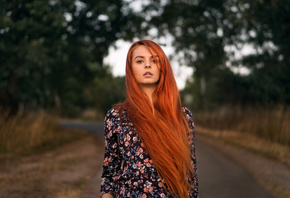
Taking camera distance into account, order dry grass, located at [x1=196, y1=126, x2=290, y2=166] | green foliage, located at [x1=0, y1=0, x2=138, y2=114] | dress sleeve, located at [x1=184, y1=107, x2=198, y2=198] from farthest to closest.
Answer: green foliage, located at [x1=0, y1=0, x2=138, y2=114], dry grass, located at [x1=196, y1=126, x2=290, y2=166], dress sleeve, located at [x1=184, y1=107, x2=198, y2=198]

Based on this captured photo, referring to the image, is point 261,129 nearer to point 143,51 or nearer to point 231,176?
point 231,176

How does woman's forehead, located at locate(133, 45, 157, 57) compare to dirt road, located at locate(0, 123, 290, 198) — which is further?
dirt road, located at locate(0, 123, 290, 198)

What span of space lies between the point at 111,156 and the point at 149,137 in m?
0.32

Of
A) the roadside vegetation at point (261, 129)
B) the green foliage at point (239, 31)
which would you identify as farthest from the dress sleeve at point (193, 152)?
the green foliage at point (239, 31)

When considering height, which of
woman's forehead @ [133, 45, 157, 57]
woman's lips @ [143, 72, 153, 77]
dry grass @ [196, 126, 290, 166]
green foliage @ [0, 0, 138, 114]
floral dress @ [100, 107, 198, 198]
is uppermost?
green foliage @ [0, 0, 138, 114]

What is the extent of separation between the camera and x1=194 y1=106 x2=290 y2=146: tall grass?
11.4m

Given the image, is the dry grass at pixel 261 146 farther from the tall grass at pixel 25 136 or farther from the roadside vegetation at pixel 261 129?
the tall grass at pixel 25 136

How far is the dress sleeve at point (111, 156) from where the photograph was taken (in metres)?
2.22

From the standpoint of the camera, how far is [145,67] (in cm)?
226

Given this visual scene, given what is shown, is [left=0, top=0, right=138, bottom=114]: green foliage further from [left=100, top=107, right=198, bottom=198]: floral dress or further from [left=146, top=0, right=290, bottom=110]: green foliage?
[left=100, top=107, right=198, bottom=198]: floral dress

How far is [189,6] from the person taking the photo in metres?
14.8

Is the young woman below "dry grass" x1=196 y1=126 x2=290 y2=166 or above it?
above

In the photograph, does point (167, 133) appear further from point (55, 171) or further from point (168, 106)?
point (55, 171)

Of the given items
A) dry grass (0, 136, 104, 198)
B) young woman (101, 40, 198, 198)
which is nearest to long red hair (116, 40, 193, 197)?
young woman (101, 40, 198, 198)
